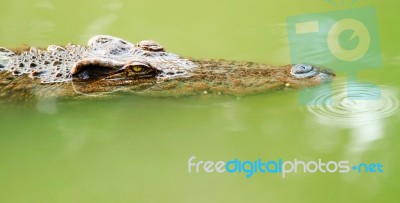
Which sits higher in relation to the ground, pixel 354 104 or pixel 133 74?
pixel 133 74

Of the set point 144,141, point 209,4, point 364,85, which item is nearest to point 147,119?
point 144,141

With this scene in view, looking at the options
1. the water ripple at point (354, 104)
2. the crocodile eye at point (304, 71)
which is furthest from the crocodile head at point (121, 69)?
the water ripple at point (354, 104)

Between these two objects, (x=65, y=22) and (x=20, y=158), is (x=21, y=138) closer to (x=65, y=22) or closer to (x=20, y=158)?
(x=20, y=158)

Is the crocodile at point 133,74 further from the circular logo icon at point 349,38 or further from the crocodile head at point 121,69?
the circular logo icon at point 349,38

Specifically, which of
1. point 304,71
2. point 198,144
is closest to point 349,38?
point 304,71

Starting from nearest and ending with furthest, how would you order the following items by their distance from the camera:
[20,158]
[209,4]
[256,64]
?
[20,158] → [256,64] → [209,4]

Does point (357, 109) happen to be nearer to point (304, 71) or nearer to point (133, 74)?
point (304, 71)

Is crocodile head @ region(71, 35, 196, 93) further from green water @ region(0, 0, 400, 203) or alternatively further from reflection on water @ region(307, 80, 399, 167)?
reflection on water @ region(307, 80, 399, 167)

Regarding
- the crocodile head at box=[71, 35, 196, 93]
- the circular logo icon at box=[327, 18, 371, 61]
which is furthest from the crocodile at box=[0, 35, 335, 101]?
the circular logo icon at box=[327, 18, 371, 61]
